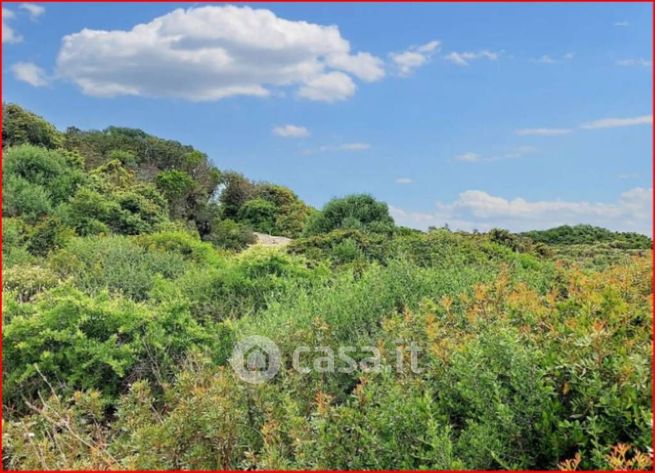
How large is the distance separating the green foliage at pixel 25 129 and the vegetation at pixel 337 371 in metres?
12.8

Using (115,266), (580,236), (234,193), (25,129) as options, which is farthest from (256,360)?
(234,193)

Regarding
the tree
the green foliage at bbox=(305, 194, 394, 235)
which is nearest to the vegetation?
the green foliage at bbox=(305, 194, 394, 235)

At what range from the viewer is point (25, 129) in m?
23.5

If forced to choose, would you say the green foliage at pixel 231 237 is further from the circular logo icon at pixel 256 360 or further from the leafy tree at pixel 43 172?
the circular logo icon at pixel 256 360

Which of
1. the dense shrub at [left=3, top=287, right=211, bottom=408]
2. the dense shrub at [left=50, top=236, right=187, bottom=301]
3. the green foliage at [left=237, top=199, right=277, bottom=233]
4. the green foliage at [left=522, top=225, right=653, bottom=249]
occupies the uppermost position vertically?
the green foliage at [left=237, top=199, right=277, bottom=233]

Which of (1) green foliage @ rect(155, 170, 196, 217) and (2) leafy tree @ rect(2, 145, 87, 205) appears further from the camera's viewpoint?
(1) green foliage @ rect(155, 170, 196, 217)

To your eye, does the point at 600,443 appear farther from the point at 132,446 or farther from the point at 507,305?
the point at 132,446

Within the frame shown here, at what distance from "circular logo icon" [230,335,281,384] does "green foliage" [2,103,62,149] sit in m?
21.3

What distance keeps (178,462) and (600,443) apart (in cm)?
204

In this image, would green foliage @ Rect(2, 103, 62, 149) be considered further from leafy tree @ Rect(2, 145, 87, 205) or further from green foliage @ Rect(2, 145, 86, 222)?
leafy tree @ Rect(2, 145, 87, 205)

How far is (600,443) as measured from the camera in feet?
8.41

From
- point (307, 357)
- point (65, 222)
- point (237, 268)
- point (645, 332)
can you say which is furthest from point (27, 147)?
point (645, 332)

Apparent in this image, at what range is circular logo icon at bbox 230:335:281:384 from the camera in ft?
12.0

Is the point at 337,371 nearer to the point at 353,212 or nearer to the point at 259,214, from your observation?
the point at 353,212
